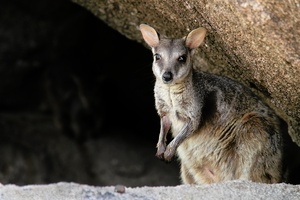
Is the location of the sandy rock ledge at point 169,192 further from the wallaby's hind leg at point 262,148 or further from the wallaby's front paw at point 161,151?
the wallaby's front paw at point 161,151

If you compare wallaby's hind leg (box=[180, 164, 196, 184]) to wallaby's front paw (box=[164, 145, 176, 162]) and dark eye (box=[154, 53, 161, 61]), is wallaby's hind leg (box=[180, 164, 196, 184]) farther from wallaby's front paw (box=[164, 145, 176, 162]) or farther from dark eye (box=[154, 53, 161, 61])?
dark eye (box=[154, 53, 161, 61])

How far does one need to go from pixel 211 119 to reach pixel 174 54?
729 millimetres

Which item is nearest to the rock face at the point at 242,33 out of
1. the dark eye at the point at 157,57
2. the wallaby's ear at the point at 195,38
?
the wallaby's ear at the point at 195,38

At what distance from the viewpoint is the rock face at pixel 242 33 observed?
208 inches

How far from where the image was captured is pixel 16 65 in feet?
32.3

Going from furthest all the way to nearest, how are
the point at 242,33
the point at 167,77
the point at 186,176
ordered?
the point at 186,176, the point at 167,77, the point at 242,33

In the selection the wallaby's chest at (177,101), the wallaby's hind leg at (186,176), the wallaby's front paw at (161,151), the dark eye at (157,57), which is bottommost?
the wallaby's hind leg at (186,176)

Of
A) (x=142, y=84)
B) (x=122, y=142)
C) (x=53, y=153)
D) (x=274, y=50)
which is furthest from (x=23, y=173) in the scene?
(x=274, y=50)

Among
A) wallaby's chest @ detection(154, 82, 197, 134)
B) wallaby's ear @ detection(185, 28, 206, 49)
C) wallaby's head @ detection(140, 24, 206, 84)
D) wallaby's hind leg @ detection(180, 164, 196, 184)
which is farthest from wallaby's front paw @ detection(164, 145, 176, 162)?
wallaby's ear @ detection(185, 28, 206, 49)

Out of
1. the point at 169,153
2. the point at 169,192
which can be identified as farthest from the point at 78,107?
the point at 169,192

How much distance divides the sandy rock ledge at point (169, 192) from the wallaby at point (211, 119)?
26.6 inches

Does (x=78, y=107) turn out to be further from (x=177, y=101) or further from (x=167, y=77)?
(x=167, y=77)

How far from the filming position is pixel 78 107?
10.1 meters

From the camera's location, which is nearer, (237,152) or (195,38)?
(195,38)
